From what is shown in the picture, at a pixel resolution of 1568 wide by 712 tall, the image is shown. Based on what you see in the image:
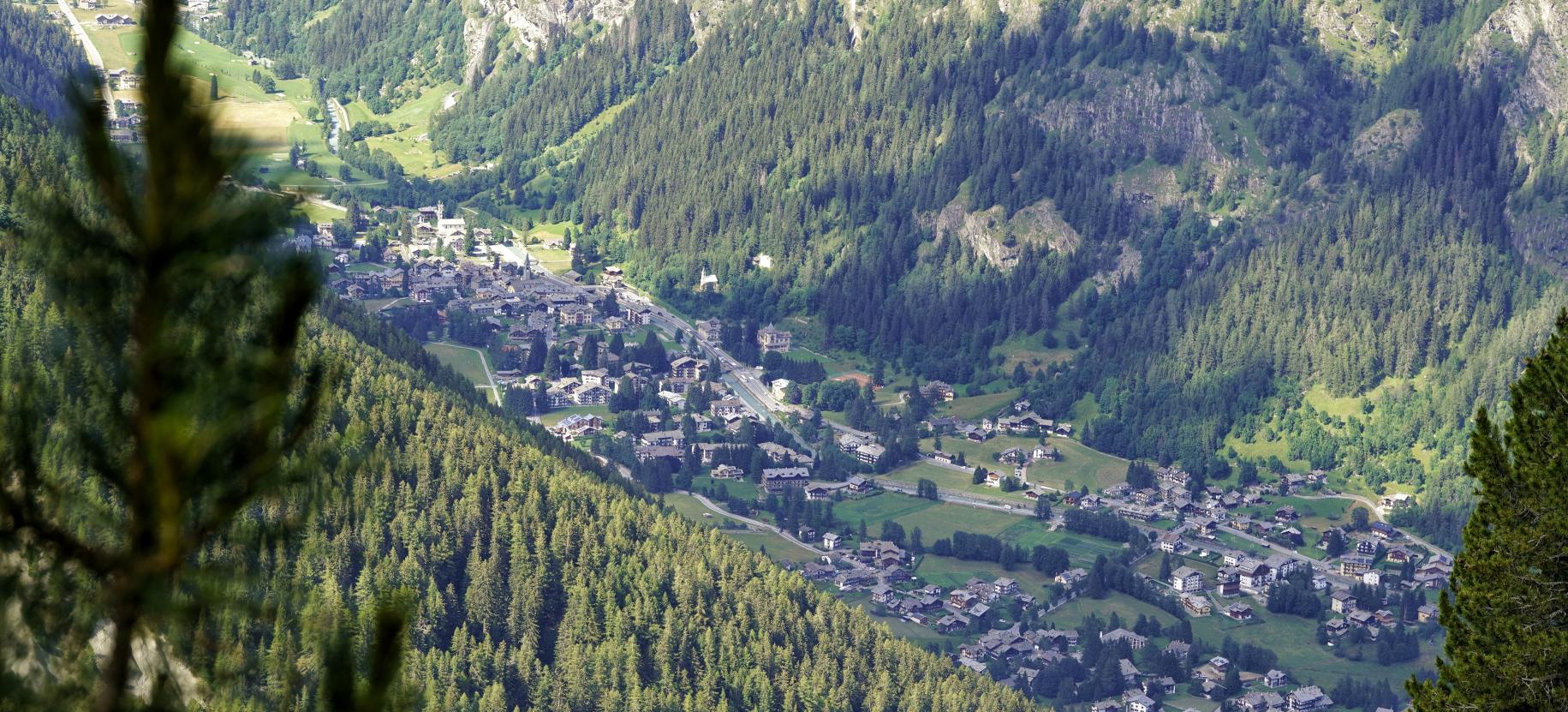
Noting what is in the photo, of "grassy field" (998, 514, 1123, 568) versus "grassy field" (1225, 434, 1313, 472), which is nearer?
"grassy field" (998, 514, 1123, 568)

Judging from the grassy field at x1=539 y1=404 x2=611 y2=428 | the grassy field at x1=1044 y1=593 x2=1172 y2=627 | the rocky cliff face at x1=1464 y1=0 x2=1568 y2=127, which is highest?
the rocky cliff face at x1=1464 y1=0 x2=1568 y2=127

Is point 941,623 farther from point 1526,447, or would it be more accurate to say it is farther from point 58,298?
point 58,298

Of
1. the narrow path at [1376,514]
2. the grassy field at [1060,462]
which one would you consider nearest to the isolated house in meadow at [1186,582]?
the grassy field at [1060,462]

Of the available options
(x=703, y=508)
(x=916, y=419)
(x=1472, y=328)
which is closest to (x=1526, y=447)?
(x=703, y=508)

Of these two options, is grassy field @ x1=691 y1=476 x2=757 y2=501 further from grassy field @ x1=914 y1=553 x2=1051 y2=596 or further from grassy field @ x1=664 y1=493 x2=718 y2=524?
grassy field @ x1=914 y1=553 x2=1051 y2=596

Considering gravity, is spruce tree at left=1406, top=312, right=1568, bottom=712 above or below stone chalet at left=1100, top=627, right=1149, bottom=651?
above

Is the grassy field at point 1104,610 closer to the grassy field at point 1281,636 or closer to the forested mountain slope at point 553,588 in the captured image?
the grassy field at point 1281,636

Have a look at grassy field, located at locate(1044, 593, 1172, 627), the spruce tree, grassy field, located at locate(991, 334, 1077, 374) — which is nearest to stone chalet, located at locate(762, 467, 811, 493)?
grassy field, located at locate(1044, 593, 1172, 627)
